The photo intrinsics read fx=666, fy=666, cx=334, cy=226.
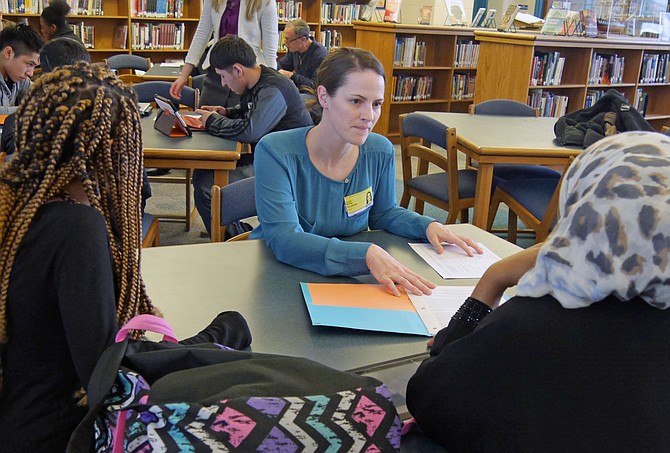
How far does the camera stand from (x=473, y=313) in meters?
1.17

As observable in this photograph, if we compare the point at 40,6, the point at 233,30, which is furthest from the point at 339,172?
the point at 40,6

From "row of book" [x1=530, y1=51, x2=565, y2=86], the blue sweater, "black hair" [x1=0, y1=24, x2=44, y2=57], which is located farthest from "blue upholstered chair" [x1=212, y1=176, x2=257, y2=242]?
"row of book" [x1=530, y1=51, x2=565, y2=86]

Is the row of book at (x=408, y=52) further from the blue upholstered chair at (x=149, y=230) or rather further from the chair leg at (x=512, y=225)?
the blue upholstered chair at (x=149, y=230)

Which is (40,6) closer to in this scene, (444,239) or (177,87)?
(177,87)

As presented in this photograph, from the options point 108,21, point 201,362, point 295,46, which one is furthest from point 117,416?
point 108,21

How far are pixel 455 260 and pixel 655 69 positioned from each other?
6.51 m

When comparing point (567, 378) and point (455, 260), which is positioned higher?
point (567, 378)

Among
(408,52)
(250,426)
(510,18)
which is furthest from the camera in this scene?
(408,52)

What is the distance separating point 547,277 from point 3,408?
0.87m

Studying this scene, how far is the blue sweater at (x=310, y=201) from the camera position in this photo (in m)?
1.75

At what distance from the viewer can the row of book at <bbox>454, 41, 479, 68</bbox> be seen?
294 inches

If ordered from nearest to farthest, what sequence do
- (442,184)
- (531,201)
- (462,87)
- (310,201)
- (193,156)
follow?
(310,201) → (193,156) → (531,201) → (442,184) → (462,87)

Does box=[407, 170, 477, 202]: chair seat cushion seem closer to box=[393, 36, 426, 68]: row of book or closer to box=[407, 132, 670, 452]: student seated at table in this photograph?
box=[407, 132, 670, 452]: student seated at table

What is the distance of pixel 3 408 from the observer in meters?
1.08
